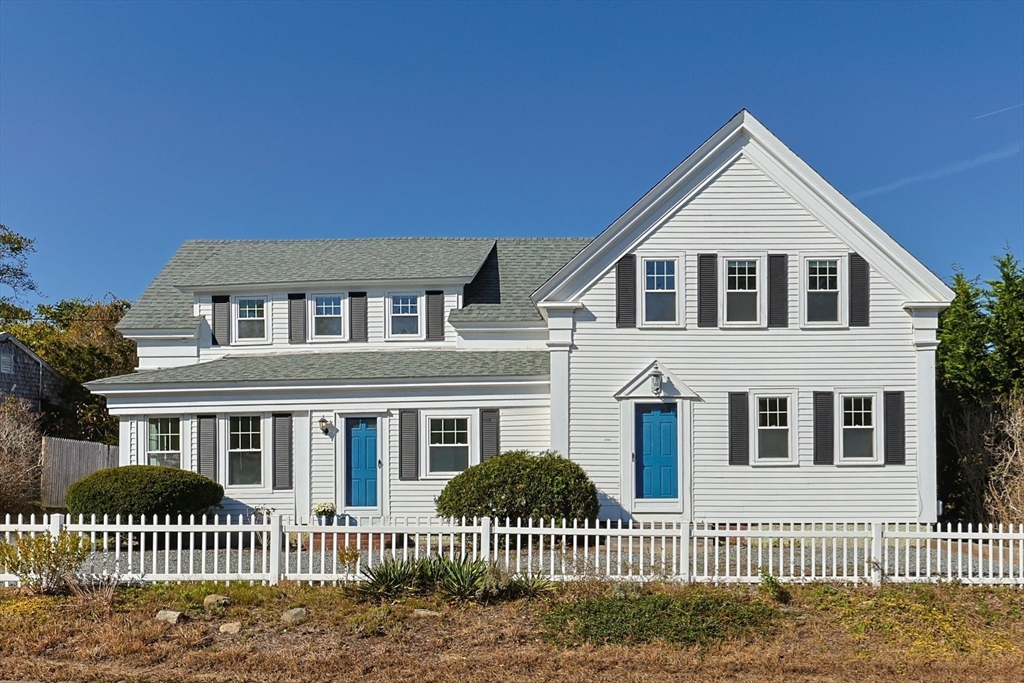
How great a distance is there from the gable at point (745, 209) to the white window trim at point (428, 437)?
10.4ft

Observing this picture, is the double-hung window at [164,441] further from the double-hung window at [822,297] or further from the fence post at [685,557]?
the double-hung window at [822,297]

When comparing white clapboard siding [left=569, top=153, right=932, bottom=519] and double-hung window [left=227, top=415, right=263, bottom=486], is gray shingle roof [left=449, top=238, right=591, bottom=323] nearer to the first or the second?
white clapboard siding [left=569, top=153, right=932, bottom=519]

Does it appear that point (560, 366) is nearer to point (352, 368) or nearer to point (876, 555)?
point (352, 368)

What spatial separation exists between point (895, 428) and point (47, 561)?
15209 mm

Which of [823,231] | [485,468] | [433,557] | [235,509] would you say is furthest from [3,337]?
[823,231]

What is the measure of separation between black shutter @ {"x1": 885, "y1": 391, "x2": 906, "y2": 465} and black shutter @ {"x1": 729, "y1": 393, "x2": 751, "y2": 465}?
279 cm

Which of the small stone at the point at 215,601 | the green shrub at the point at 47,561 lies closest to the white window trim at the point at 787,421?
the small stone at the point at 215,601

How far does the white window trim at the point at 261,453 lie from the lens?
1852 centimetres

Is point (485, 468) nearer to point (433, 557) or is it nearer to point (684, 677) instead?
point (433, 557)

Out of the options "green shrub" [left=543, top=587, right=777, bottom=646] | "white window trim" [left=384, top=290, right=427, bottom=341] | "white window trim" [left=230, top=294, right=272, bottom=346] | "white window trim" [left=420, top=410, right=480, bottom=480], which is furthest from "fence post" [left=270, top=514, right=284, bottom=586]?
"white window trim" [left=230, top=294, right=272, bottom=346]

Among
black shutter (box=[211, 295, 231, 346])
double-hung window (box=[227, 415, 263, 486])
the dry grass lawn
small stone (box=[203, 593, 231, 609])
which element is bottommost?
the dry grass lawn

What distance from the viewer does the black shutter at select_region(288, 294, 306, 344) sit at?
21.2 m

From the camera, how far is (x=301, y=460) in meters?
18.5

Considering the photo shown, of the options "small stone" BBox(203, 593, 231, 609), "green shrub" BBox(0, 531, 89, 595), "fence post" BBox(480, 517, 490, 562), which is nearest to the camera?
"small stone" BBox(203, 593, 231, 609)
